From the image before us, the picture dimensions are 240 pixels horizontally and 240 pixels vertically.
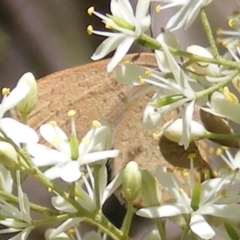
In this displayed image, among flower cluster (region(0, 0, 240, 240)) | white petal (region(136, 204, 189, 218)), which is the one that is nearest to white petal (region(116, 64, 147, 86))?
flower cluster (region(0, 0, 240, 240))

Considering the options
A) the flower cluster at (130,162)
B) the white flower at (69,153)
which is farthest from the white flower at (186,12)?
the white flower at (69,153)

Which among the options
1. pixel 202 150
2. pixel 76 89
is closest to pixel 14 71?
pixel 76 89

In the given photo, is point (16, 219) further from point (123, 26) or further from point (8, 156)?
point (123, 26)

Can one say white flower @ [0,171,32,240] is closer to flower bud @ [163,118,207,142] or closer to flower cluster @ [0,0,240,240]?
flower cluster @ [0,0,240,240]

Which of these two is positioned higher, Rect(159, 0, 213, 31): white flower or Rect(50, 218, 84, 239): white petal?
Rect(159, 0, 213, 31): white flower

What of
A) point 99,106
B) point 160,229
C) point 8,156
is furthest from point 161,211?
point 99,106

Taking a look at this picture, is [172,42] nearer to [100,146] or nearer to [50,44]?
[100,146]
